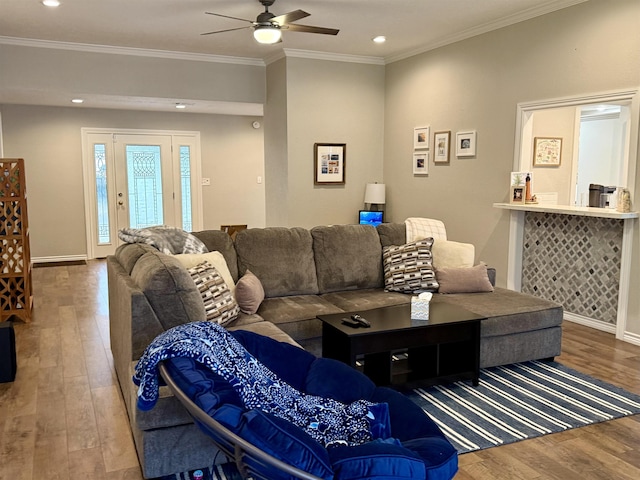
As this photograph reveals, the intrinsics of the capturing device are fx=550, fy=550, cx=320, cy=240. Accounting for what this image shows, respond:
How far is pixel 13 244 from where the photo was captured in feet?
15.4

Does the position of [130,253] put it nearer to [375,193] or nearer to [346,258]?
[346,258]

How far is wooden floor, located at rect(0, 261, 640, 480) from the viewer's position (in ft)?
8.09

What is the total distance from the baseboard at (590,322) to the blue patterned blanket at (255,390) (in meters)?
3.22

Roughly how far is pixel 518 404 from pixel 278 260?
1.84m

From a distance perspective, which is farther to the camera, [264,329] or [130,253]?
[130,253]

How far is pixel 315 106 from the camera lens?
6.50 metres

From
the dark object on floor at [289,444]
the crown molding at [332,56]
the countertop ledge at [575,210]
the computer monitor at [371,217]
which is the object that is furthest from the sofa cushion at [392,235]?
the crown molding at [332,56]

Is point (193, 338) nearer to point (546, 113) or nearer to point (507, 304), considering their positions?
point (507, 304)

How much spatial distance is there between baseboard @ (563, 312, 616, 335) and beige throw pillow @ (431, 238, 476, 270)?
1.26 metres

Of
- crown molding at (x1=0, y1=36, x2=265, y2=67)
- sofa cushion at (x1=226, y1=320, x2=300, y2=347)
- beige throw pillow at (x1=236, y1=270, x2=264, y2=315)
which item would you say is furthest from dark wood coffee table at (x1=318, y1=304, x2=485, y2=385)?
crown molding at (x1=0, y1=36, x2=265, y2=67)

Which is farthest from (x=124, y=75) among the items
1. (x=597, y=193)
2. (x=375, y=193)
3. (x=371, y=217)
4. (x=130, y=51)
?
(x=597, y=193)

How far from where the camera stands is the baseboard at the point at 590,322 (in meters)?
4.44

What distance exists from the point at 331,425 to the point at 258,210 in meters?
7.94

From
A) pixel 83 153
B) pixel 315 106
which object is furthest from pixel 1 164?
pixel 83 153
